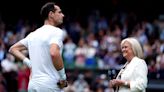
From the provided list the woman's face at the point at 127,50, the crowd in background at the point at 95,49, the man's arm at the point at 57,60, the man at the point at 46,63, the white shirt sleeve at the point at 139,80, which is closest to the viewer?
the man's arm at the point at 57,60

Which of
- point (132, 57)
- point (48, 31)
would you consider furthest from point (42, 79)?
point (132, 57)

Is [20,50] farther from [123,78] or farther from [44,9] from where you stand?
[123,78]

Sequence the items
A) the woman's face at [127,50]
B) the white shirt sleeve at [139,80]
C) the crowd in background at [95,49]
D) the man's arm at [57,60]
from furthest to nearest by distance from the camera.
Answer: the crowd in background at [95,49] → the woman's face at [127,50] → the white shirt sleeve at [139,80] → the man's arm at [57,60]

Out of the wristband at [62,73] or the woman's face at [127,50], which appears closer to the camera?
the wristband at [62,73]

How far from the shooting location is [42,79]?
807 cm

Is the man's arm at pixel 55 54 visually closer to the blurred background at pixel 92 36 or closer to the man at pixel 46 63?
the man at pixel 46 63

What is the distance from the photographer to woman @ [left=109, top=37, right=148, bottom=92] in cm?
834

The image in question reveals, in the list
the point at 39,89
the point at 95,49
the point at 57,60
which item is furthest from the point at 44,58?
the point at 95,49

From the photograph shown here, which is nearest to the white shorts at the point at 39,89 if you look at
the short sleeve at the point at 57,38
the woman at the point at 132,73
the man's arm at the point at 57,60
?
the man's arm at the point at 57,60

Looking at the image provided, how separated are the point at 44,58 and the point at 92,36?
1178cm

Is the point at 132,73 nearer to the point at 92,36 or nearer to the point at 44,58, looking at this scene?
the point at 44,58

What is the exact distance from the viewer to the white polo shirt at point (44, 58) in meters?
8.02

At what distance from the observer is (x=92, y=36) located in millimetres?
19828

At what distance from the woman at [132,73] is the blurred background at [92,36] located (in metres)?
5.18
